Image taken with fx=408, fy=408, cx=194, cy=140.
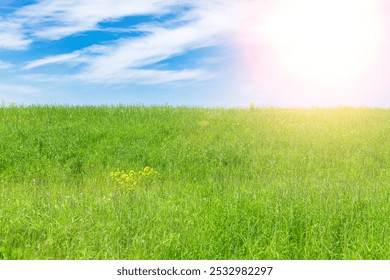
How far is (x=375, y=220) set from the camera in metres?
6.54

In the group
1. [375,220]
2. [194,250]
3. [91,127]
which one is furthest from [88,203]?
[91,127]

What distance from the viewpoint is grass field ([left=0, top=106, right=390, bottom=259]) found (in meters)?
5.46

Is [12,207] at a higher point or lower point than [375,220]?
higher

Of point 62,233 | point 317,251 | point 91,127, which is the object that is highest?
point 91,127

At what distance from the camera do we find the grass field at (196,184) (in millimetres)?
5465

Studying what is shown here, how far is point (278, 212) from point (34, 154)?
9.84 metres

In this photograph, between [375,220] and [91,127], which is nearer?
[375,220]

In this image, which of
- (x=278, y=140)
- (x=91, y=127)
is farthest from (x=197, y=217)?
(x=91, y=127)

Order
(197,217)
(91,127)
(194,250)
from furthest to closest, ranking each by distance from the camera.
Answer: (91,127) → (197,217) → (194,250)

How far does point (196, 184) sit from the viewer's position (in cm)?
1077

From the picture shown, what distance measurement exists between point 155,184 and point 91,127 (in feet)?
20.1
